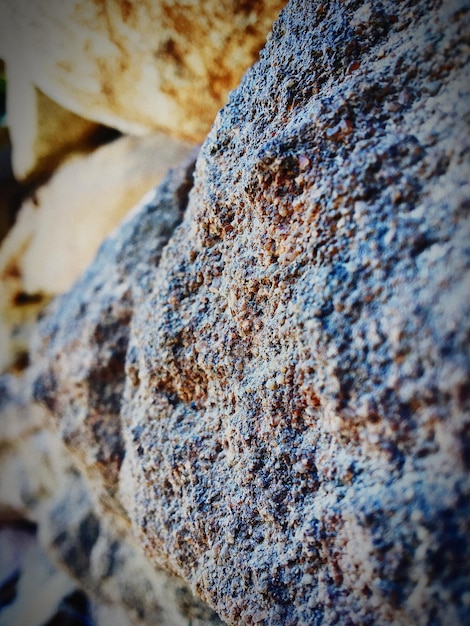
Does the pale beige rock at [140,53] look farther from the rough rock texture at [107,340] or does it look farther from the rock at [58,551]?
the rock at [58,551]

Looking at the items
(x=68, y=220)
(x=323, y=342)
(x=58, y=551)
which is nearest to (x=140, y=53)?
(x=68, y=220)

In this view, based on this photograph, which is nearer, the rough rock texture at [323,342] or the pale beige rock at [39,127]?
the rough rock texture at [323,342]

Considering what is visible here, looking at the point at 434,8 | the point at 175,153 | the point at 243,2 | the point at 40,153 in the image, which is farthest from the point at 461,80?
the point at 40,153

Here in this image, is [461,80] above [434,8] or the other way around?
the other way around

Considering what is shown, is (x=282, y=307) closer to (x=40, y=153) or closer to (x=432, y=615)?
(x=432, y=615)

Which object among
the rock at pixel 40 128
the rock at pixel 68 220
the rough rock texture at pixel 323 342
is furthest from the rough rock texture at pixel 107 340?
the rock at pixel 40 128

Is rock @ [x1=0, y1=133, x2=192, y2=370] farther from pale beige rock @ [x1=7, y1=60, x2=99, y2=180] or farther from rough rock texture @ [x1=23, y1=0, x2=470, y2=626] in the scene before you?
rough rock texture @ [x1=23, y1=0, x2=470, y2=626]
